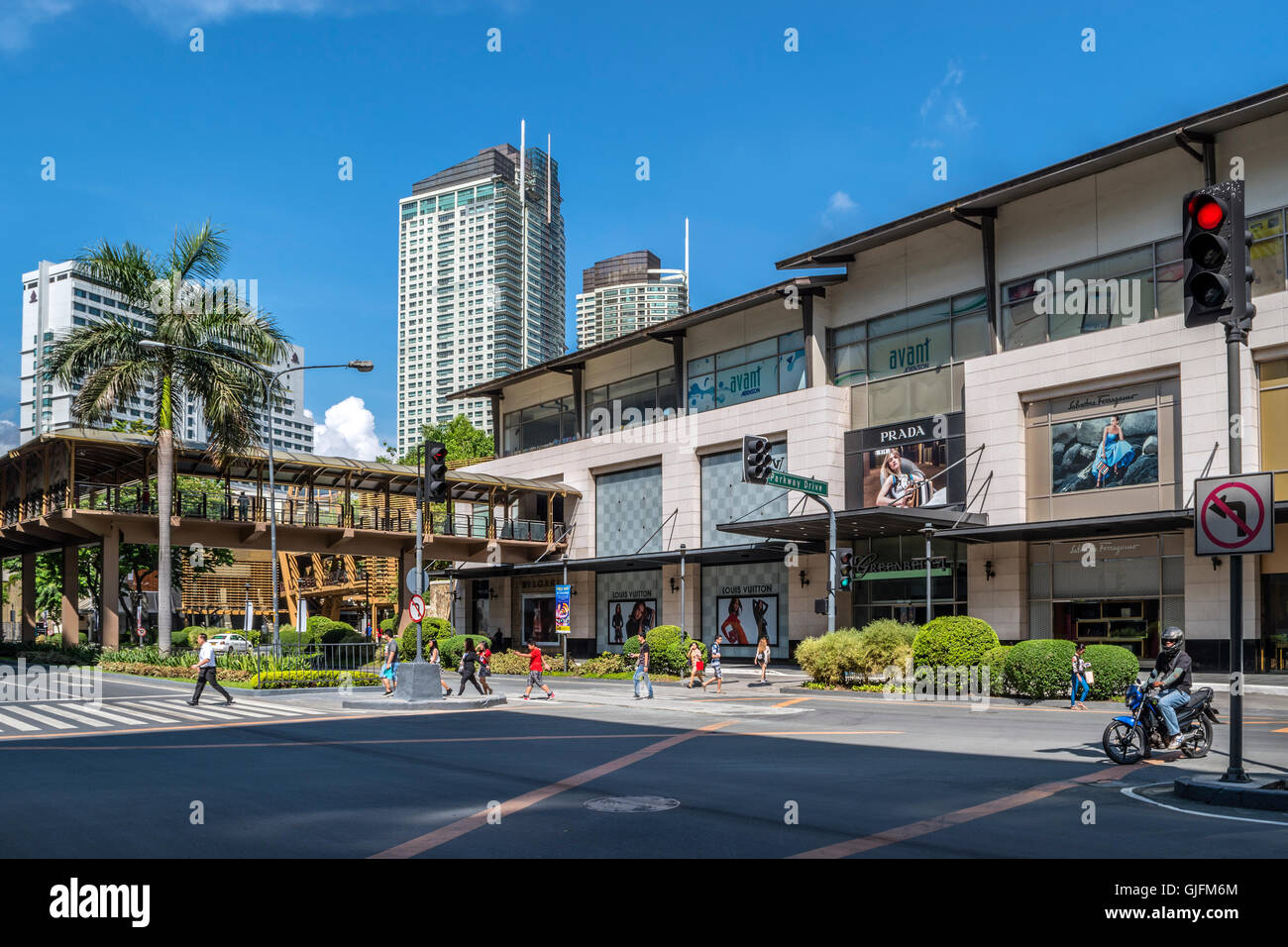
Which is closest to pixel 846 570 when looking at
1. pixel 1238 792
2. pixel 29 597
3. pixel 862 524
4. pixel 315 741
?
pixel 862 524

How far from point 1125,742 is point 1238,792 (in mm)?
3710

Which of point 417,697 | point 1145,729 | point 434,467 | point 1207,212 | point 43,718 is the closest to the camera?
point 1207,212

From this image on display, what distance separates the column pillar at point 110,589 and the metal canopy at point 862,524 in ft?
70.3

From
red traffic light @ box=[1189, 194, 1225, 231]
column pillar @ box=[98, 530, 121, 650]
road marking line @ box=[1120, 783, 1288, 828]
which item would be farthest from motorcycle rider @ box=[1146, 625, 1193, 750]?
column pillar @ box=[98, 530, 121, 650]

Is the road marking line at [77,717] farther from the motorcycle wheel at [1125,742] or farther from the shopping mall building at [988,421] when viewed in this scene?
the shopping mall building at [988,421]

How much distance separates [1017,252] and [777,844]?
100 ft

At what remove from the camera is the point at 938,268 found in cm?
3803

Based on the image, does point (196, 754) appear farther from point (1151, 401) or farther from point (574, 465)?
point (574, 465)

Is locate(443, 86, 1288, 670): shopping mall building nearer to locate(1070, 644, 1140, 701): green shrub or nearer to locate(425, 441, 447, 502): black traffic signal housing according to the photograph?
locate(1070, 644, 1140, 701): green shrub

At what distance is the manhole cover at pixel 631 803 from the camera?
10609mm

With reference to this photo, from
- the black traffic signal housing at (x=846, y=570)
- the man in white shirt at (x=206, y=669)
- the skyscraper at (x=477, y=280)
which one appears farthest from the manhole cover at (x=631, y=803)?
the skyscraper at (x=477, y=280)

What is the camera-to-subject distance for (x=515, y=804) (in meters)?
10.9

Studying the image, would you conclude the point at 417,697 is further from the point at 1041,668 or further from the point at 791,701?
the point at 1041,668
